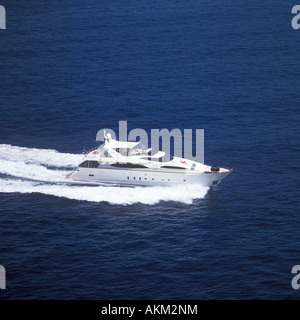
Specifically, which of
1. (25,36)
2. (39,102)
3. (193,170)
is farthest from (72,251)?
(25,36)

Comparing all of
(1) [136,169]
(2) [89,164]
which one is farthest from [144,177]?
(2) [89,164]

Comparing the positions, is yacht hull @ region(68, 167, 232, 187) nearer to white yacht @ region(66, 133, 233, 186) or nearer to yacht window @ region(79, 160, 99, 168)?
white yacht @ region(66, 133, 233, 186)

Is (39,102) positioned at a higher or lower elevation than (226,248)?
higher

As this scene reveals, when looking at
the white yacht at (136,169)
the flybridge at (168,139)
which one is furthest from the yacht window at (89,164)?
the flybridge at (168,139)

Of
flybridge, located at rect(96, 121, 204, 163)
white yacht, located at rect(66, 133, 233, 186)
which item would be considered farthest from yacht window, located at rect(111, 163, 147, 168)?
flybridge, located at rect(96, 121, 204, 163)

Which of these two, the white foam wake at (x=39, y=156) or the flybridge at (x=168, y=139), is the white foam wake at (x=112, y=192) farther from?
the flybridge at (x=168, y=139)

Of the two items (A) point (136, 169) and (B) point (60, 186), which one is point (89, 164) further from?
(A) point (136, 169)
